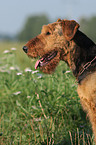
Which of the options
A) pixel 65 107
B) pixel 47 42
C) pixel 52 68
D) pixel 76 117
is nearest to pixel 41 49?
pixel 47 42

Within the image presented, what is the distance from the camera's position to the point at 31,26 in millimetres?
64062

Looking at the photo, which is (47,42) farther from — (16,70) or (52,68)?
(16,70)

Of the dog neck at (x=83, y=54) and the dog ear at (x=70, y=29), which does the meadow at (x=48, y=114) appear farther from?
the dog ear at (x=70, y=29)

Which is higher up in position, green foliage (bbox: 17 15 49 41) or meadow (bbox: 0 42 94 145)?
green foliage (bbox: 17 15 49 41)

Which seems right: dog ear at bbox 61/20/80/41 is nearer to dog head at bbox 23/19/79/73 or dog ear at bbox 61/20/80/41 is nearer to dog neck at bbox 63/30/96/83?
dog head at bbox 23/19/79/73

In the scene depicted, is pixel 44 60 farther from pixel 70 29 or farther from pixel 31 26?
pixel 31 26

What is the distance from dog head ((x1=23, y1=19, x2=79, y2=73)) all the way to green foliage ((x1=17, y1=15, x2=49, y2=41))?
57.5 meters

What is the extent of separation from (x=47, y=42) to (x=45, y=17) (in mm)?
64873

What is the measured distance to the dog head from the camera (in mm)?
3352

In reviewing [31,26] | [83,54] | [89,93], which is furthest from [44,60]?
[31,26]

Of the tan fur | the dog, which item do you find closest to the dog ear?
the dog

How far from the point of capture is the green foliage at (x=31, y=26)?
6109cm

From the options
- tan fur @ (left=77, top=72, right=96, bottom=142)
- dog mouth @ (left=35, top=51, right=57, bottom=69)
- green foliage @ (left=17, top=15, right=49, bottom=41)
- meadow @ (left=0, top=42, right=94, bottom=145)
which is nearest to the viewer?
tan fur @ (left=77, top=72, right=96, bottom=142)

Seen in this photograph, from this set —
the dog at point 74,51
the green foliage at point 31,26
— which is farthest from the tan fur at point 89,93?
the green foliage at point 31,26
